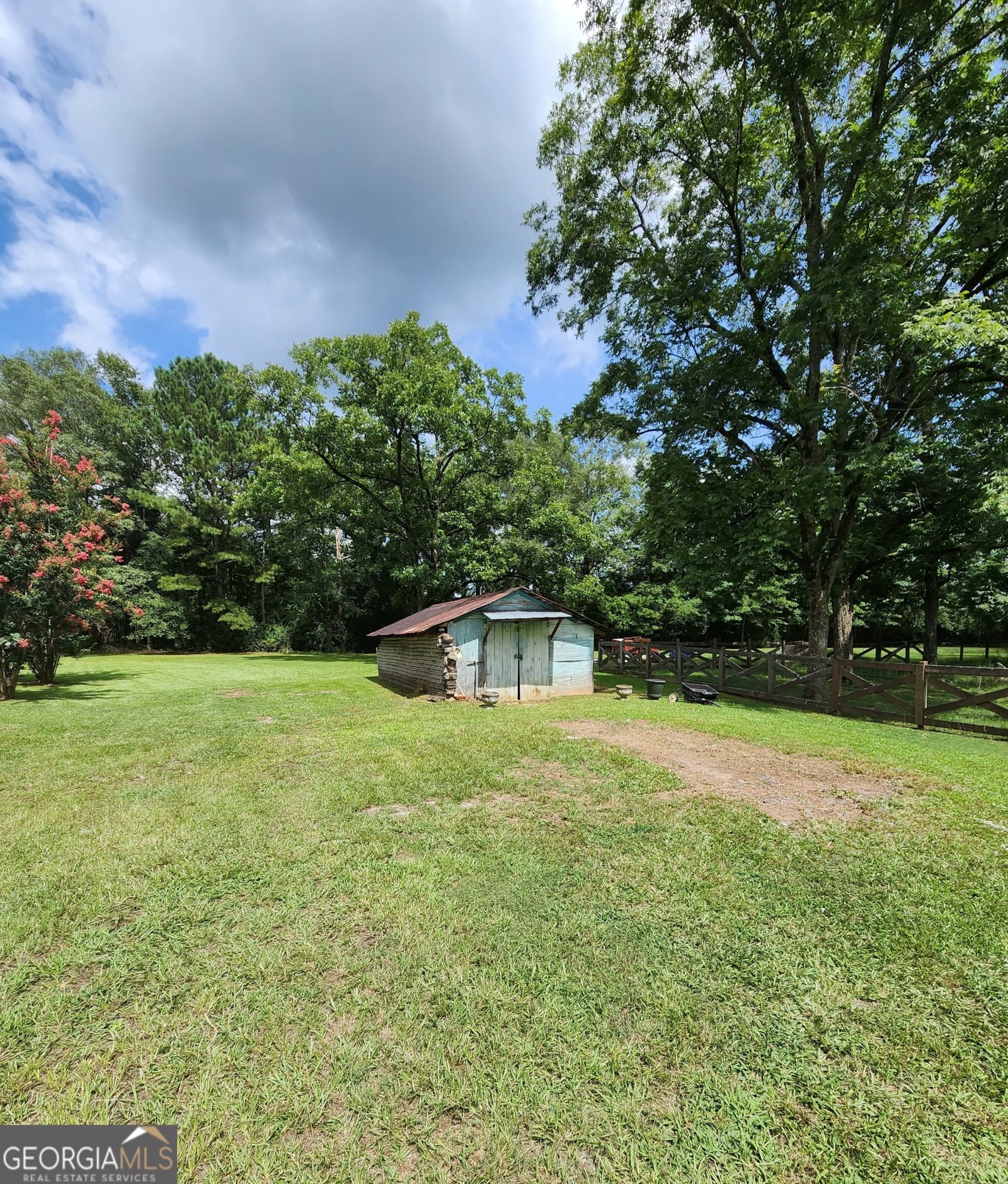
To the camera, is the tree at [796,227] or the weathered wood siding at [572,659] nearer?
the tree at [796,227]

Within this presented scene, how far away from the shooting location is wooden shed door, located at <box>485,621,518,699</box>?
13289 mm

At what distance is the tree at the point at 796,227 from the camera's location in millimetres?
10492

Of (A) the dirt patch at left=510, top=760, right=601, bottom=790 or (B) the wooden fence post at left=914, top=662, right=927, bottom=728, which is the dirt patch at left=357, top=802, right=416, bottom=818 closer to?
(A) the dirt patch at left=510, top=760, right=601, bottom=790

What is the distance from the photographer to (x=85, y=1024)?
2471 mm

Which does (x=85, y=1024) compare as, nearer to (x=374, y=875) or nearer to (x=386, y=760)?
Result: (x=374, y=875)

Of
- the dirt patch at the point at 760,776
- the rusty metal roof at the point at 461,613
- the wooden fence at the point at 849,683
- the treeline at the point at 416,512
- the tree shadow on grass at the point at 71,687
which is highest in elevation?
the treeline at the point at 416,512

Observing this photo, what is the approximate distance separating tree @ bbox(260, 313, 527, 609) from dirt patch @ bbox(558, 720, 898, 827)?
1614 cm

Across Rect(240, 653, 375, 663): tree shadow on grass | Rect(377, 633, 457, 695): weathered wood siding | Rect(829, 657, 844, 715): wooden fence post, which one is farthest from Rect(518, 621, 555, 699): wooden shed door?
Rect(240, 653, 375, 663): tree shadow on grass

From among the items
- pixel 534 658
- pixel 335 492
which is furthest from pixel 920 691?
pixel 335 492

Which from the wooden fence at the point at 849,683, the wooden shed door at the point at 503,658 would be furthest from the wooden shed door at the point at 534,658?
the wooden fence at the point at 849,683

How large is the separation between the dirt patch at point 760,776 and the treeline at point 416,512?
661 cm

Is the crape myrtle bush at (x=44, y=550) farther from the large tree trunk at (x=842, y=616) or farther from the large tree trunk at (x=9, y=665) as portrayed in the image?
the large tree trunk at (x=842, y=616)

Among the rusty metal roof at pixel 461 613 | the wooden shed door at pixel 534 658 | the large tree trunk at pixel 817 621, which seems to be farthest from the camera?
the wooden shed door at pixel 534 658

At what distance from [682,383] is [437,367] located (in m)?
13.3
